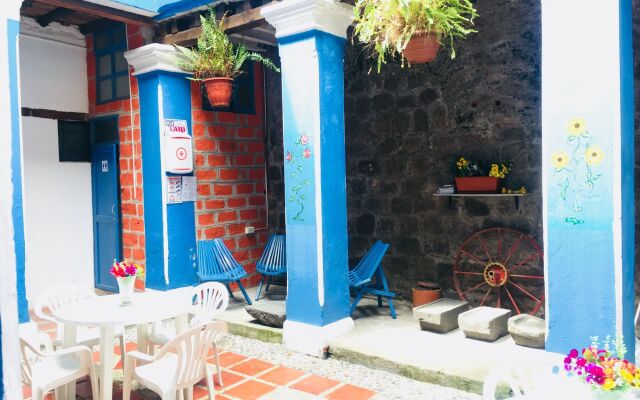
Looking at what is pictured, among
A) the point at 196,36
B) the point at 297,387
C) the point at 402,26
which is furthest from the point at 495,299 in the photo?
the point at 196,36

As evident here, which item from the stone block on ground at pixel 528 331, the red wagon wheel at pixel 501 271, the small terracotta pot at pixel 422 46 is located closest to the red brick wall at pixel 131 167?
the small terracotta pot at pixel 422 46

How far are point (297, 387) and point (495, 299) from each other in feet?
8.29

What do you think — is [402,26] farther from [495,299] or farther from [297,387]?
[495,299]

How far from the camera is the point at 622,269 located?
2.99m

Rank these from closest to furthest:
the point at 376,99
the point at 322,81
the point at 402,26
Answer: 1. the point at 402,26
2. the point at 322,81
3. the point at 376,99

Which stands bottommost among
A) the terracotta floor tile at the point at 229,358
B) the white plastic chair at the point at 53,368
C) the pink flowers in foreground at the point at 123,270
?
the terracotta floor tile at the point at 229,358

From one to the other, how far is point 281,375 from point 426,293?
76.1 inches

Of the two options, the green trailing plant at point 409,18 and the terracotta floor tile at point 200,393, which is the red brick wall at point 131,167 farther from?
the green trailing plant at point 409,18

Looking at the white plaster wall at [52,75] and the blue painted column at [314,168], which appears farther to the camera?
the white plaster wall at [52,75]

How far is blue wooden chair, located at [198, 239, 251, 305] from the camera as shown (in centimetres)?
563

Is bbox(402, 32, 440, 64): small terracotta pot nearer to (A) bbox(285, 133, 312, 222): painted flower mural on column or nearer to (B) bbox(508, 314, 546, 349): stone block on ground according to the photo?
(A) bbox(285, 133, 312, 222): painted flower mural on column

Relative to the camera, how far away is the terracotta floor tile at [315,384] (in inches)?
151

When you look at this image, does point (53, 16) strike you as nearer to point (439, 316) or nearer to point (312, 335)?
point (312, 335)

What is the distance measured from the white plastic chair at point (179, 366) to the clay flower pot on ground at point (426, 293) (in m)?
2.75
